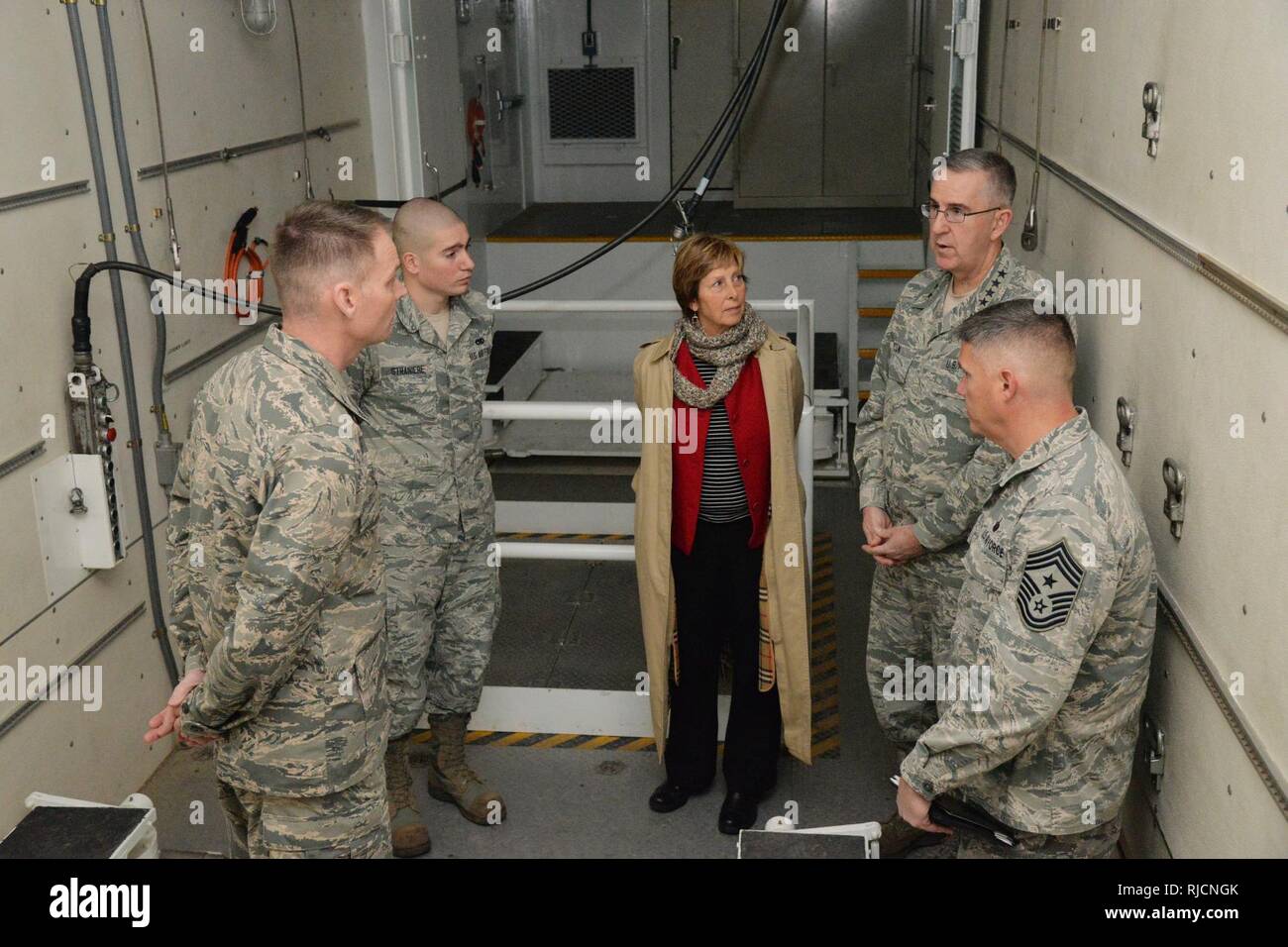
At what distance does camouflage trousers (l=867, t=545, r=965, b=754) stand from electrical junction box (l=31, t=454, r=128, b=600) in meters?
2.00

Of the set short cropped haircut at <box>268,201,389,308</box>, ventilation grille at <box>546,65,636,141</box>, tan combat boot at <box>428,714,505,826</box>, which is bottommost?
tan combat boot at <box>428,714,505,826</box>

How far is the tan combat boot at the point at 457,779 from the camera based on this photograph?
325 cm

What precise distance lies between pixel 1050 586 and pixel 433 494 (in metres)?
1.63

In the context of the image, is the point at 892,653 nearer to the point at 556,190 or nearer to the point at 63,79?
the point at 63,79

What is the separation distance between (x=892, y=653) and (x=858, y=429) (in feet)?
1.97

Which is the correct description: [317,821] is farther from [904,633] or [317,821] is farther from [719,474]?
[904,633]

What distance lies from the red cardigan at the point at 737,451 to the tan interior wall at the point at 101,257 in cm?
156

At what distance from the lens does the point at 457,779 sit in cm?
331

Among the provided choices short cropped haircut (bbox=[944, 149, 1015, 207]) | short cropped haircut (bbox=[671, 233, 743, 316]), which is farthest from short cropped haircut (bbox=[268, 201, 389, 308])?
short cropped haircut (bbox=[944, 149, 1015, 207])

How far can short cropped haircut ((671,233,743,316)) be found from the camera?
2.90m

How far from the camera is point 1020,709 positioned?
6.32 feet

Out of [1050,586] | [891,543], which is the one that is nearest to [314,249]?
[1050,586]

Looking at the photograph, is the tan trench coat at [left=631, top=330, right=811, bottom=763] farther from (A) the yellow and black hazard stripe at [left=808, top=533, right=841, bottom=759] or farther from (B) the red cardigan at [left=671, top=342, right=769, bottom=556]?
(A) the yellow and black hazard stripe at [left=808, top=533, right=841, bottom=759]

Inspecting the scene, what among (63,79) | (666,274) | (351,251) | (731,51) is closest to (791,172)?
(731,51)
